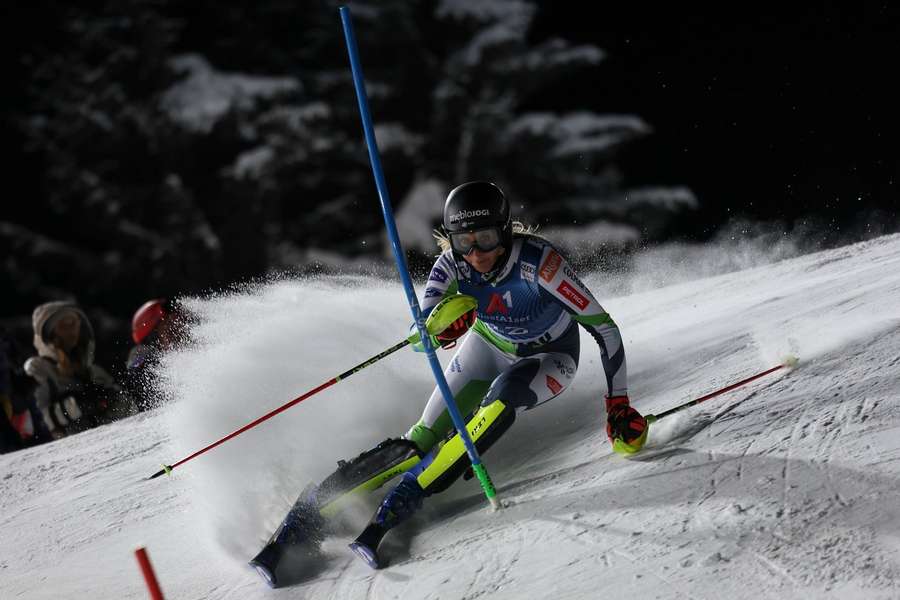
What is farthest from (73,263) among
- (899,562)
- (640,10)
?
(899,562)

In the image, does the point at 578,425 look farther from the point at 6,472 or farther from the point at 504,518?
the point at 6,472

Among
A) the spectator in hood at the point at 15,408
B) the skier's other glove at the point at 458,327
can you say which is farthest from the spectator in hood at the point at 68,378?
the skier's other glove at the point at 458,327

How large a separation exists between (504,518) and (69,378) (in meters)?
3.87

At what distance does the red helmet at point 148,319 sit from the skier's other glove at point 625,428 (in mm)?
3447

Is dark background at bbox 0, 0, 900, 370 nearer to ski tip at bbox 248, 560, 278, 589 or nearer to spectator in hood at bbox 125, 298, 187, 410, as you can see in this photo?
spectator in hood at bbox 125, 298, 187, 410

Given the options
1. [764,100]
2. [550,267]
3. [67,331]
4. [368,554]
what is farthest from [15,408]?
[764,100]

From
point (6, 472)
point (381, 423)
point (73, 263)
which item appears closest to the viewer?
point (381, 423)

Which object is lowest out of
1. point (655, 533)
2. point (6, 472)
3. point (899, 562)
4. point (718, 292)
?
point (899, 562)

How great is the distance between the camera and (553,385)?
3.60 meters

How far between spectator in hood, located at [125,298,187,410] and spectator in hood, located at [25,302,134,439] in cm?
25

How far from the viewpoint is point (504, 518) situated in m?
3.10

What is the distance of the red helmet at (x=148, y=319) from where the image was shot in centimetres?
568

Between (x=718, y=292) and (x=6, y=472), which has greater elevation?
(x=6, y=472)

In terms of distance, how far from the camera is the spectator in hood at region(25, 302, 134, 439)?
5812 mm
